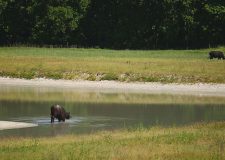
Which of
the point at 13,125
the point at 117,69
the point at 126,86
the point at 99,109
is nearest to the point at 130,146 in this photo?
the point at 13,125

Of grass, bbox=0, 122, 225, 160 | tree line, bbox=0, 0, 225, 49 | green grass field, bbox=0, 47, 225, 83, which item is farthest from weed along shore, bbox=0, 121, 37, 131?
tree line, bbox=0, 0, 225, 49

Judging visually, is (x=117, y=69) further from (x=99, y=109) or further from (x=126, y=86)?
(x=99, y=109)

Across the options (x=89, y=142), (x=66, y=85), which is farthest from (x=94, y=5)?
(x=89, y=142)

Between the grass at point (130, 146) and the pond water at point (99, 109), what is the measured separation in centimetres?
470

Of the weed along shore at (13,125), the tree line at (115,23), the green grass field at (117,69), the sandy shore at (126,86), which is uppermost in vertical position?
the tree line at (115,23)

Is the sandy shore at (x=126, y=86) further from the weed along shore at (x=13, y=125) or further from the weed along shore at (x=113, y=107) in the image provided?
the weed along shore at (x=13, y=125)

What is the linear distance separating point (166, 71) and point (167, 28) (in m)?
37.9

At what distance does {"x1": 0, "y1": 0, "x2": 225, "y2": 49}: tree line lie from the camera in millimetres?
94062

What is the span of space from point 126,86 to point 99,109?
595 inches

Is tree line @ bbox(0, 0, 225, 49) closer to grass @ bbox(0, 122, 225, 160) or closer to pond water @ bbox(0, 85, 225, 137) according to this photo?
pond water @ bbox(0, 85, 225, 137)

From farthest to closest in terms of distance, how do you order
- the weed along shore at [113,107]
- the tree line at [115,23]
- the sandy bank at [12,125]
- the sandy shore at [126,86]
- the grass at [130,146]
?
the tree line at [115,23] → the sandy shore at [126,86] → the sandy bank at [12,125] → the weed along shore at [113,107] → the grass at [130,146]

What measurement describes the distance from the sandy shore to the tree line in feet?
127

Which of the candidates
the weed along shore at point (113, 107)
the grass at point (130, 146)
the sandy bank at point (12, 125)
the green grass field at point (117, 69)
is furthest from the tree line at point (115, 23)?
the grass at point (130, 146)

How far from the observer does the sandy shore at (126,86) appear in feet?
170
